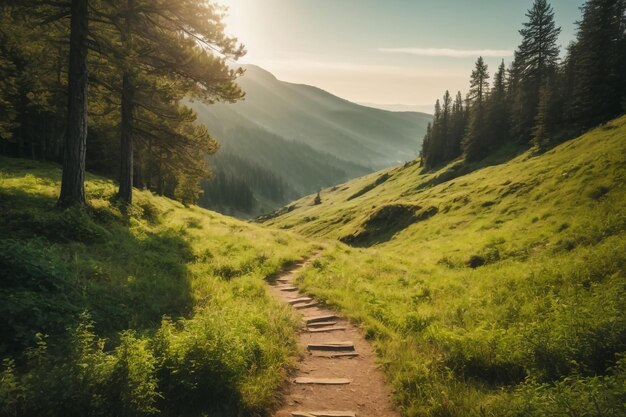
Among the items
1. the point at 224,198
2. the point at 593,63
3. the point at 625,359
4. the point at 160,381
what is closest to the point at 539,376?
the point at 625,359

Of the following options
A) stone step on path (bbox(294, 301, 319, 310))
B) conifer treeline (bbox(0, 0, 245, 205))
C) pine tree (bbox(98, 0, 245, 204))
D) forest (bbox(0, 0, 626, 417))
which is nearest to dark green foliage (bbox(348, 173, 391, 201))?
forest (bbox(0, 0, 626, 417))

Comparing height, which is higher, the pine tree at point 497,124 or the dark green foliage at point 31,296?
the pine tree at point 497,124

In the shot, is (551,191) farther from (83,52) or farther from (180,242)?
(83,52)

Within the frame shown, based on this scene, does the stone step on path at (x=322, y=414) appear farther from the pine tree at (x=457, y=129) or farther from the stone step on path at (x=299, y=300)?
the pine tree at (x=457, y=129)

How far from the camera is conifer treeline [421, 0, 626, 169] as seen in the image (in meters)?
49.3

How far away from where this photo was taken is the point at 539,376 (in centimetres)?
598

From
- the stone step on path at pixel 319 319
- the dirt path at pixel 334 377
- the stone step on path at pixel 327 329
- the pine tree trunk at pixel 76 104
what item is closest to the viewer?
the dirt path at pixel 334 377

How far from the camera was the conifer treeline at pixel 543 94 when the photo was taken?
162ft

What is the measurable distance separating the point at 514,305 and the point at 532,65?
79.5 meters

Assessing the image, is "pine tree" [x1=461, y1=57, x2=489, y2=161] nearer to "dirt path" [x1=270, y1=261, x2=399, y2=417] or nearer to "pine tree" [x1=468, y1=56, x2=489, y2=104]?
"pine tree" [x1=468, y1=56, x2=489, y2=104]

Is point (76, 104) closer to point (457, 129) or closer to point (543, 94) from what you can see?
point (543, 94)

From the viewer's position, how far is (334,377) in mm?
7203

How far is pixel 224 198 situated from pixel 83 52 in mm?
144892

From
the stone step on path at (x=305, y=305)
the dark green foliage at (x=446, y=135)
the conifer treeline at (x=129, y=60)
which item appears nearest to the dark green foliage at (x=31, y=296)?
the stone step on path at (x=305, y=305)
